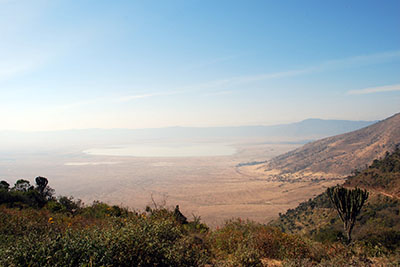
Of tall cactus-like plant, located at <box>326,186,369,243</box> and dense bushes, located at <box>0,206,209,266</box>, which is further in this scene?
tall cactus-like plant, located at <box>326,186,369,243</box>

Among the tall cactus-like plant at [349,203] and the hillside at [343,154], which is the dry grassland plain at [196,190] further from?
the tall cactus-like plant at [349,203]

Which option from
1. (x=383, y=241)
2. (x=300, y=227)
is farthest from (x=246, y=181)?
(x=383, y=241)

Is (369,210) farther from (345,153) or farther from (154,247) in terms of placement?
(345,153)

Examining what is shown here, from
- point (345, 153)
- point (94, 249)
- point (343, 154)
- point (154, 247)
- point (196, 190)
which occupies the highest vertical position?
point (94, 249)

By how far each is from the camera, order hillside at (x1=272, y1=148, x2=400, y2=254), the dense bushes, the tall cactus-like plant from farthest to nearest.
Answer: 1. hillside at (x1=272, y1=148, x2=400, y2=254)
2. the tall cactus-like plant
3. the dense bushes

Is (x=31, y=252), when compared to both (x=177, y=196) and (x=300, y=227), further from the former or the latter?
(x=177, y=196)

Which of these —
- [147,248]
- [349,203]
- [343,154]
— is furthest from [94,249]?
[343,154]

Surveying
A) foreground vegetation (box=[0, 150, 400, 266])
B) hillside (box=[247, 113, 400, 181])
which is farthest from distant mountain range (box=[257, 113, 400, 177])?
foreground vegetation (box=[0, 150, 400, 266])

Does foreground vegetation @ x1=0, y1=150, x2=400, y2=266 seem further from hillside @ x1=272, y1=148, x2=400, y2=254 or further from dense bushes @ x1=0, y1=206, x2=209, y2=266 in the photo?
hillside @ x1=272, y1=148, x2=400, y2=254

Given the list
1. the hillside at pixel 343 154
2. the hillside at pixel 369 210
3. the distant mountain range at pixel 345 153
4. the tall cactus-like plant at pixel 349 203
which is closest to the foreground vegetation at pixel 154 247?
the tall cactus-like plant at pixel 349 203
